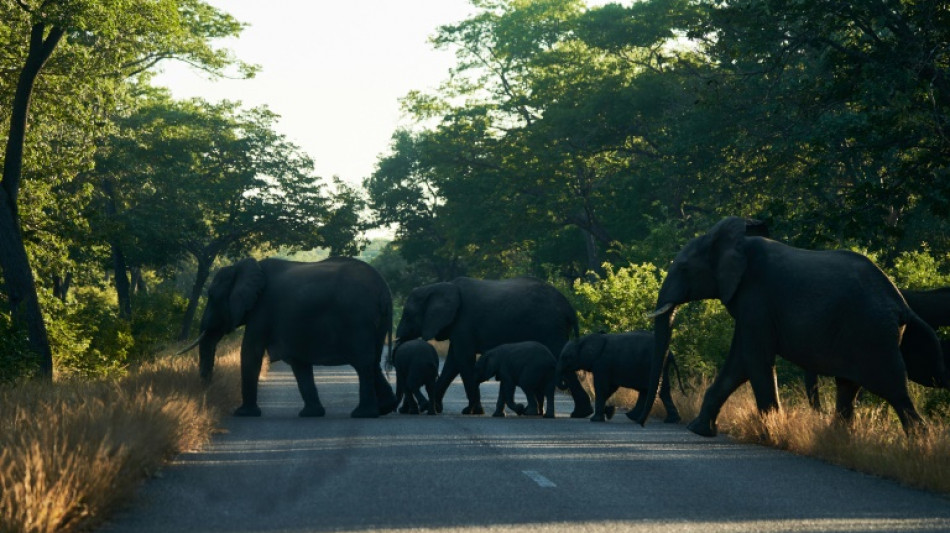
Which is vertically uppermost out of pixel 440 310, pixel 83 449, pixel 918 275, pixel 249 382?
pixel 918 275

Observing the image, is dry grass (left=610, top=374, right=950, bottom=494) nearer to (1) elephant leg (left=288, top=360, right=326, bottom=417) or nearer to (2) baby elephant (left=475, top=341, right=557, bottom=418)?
(2) baby elephant (left=475, top=341, right=557, bottom=418)

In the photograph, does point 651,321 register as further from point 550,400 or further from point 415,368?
point 415,368

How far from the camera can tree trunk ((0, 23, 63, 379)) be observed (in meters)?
23.0

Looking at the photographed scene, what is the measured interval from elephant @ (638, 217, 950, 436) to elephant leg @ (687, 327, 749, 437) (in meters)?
0.01

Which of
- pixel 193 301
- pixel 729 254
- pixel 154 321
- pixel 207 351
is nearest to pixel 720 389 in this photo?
pixel 729 254

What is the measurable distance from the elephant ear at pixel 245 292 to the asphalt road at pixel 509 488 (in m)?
4.24

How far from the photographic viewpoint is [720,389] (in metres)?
15.6

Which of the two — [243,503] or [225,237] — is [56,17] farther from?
[225,237]

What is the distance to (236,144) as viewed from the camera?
56.4 metres

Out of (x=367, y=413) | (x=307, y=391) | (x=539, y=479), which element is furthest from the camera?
(x=307, y=391)

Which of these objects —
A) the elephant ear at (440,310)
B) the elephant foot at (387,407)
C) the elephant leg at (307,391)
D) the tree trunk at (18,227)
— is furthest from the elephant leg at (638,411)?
the tree trunk at (18,227)

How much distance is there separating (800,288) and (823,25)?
5635mm

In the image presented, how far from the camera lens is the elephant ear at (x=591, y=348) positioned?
19.0 m

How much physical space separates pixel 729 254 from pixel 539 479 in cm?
514
